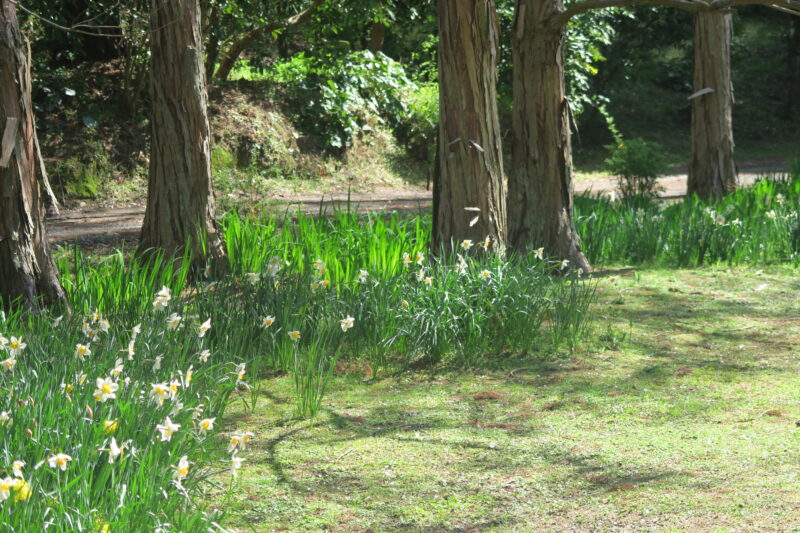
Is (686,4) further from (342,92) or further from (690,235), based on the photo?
(342,92)

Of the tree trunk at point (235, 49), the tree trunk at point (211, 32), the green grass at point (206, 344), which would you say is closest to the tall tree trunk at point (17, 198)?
the green grass at point (206, 344)

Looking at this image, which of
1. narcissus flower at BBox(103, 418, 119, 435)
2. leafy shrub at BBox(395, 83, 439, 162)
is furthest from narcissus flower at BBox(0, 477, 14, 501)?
leafy shrub at BBox(395, 83, 439, 162)

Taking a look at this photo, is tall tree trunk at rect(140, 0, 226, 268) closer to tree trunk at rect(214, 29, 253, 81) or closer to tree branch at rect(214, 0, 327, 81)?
tree branch at rect(214, 0, 327, 81)

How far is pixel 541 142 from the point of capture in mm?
6902

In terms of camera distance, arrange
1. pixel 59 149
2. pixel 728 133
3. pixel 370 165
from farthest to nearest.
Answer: pixel 370 165 → pixel 59 149 → pixel 728 133

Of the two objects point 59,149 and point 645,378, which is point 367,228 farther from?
point 59,149

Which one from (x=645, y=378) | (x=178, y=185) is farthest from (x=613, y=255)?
(x=178, y=185)

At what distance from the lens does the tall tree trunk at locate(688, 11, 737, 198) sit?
9.87m

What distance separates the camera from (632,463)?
11.4ft

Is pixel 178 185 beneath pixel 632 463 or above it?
above

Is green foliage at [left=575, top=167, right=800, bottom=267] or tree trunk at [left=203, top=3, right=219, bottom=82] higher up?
tree trunk at [left=203, top=3, right=219, bottom=82]

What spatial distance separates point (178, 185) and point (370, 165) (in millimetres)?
8826

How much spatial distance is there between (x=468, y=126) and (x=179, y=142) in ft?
6.68

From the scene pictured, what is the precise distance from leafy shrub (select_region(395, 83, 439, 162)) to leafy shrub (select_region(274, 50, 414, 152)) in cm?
17
